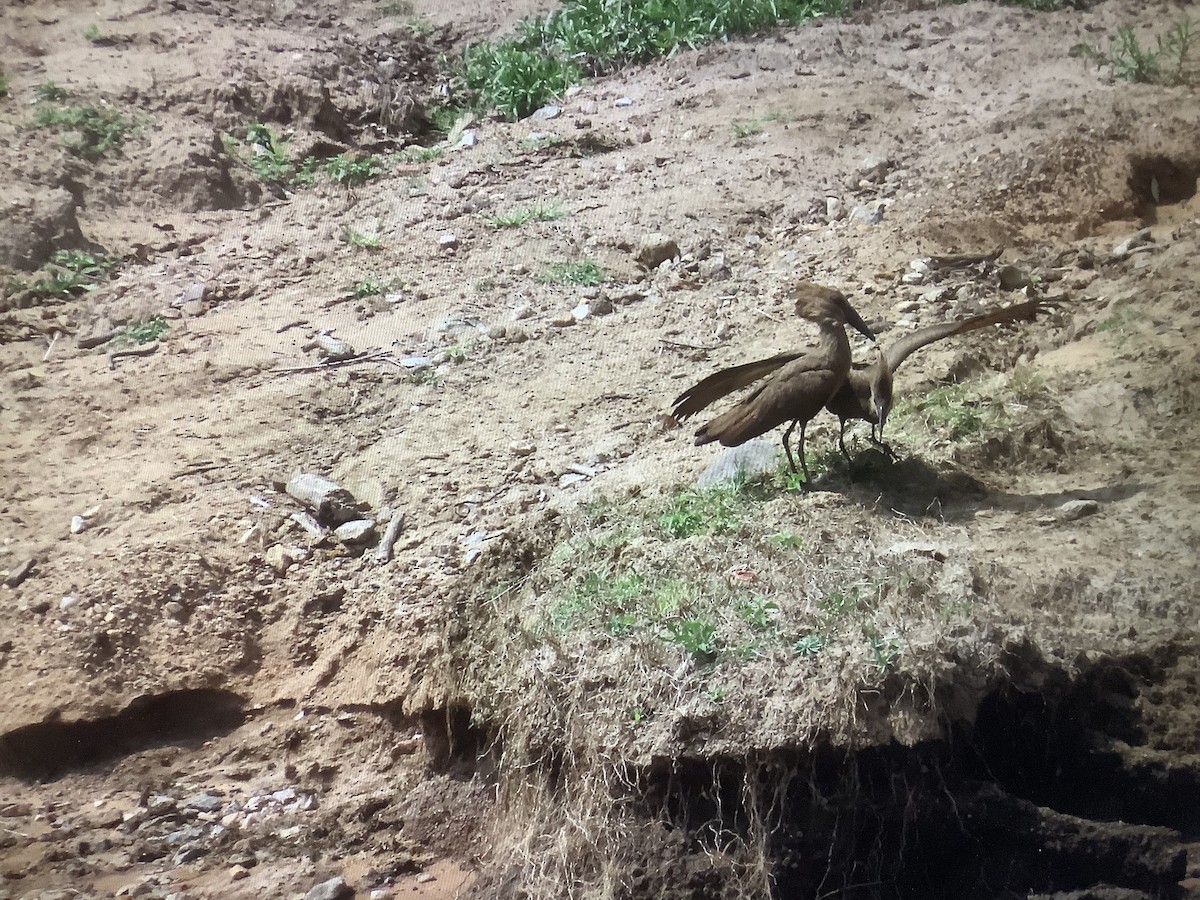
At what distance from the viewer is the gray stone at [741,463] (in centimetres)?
380

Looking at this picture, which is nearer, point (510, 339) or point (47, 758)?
point (47, 758)

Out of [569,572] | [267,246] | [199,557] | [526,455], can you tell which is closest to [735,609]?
[569,572]

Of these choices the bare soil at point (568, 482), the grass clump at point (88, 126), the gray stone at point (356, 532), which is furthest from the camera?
the grass clump at point (88, 126)

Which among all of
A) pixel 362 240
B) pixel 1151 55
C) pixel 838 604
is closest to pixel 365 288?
pixel 362 240

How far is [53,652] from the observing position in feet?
11.9

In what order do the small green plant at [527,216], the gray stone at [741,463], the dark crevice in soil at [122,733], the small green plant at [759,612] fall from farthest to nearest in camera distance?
the small green plant at [527,216], the gray stone at [741,463], the dark crevice in soil at [122,733], the small green plant at [759,612]

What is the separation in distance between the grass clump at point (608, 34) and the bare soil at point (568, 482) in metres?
0.45

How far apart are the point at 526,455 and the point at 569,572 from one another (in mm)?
941

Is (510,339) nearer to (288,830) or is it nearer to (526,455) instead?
(526,455)

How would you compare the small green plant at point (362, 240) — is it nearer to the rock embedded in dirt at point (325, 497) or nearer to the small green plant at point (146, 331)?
the small green plant at point (146, 331)

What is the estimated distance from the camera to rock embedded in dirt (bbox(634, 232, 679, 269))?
540 cm

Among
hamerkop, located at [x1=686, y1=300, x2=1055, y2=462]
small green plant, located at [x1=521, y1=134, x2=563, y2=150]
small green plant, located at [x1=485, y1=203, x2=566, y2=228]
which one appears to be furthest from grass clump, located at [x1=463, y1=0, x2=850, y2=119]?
hamerkop, located at [x1=686, y1=300, x2=1055, y2=462]

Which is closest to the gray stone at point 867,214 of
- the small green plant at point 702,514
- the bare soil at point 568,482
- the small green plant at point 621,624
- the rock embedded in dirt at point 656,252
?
the bare soil at point 568,482

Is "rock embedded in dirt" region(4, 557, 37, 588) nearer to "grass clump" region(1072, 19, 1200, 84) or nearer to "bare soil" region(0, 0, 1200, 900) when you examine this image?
"bare soil" region(0, 0, 1200, 900)
